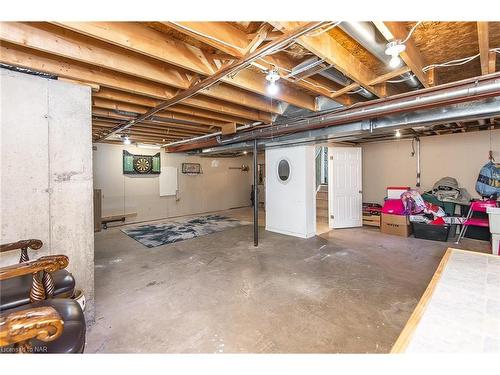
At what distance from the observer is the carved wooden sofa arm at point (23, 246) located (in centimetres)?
157

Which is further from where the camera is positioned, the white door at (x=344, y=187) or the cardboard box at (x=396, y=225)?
the white door at (x=344, y=187)

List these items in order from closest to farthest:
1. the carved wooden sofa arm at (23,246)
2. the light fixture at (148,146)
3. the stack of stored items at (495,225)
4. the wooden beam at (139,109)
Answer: the carved wooden sofa arm at (23,246) < the wooden beam at (139,109) < the stack of stored items at (495,225) < the light fixture at (148,146)

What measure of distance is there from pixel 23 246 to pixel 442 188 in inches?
261

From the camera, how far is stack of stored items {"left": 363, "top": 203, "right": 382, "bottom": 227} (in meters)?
5.39

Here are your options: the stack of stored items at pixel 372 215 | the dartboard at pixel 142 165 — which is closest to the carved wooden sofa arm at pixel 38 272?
the dartboard at pixel 142 165

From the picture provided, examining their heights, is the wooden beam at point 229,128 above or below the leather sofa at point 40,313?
above

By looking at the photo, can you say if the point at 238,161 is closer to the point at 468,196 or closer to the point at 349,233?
the point at 349,233

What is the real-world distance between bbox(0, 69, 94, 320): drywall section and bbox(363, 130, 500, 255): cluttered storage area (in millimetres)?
5392

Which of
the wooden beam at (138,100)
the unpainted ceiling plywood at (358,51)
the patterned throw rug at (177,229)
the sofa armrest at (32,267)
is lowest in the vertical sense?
the patterned throw rug at (177,229)

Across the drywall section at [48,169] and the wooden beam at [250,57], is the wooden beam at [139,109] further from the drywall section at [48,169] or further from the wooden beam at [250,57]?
the drywall section at [48,169]

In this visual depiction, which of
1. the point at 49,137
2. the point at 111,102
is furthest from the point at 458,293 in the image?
the point at 111,102

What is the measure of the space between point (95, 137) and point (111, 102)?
2820 mm

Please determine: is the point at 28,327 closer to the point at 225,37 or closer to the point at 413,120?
the point at 225,37

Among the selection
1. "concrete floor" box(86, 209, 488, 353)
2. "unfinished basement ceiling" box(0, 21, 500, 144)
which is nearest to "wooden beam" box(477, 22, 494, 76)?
"unfinished basement ceiling" box(0, 21, 500, 144)
